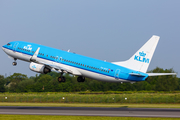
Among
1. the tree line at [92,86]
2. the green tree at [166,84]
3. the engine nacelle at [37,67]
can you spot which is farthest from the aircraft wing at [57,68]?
the green tree at [166,84]

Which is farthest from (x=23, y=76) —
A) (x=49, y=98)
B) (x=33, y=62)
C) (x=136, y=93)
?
(x=33, y=62)

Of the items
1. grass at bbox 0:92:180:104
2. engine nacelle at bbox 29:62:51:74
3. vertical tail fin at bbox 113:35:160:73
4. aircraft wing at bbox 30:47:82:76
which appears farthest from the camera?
grass at bbox 0:92:180:104

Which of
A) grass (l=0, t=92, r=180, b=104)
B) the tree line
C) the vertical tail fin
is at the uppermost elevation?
the vertical tail fin

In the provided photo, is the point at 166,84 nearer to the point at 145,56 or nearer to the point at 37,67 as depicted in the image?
the point at 145,56

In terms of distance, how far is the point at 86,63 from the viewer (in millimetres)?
58844

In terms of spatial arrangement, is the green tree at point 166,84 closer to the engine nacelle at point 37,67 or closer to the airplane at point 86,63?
the airplane at point 86,63

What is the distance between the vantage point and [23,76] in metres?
125

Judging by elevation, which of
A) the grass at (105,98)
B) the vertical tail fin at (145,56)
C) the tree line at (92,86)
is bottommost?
the grass at (105,98)

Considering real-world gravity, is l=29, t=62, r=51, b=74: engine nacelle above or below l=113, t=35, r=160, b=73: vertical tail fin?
below

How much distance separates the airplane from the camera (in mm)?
56281

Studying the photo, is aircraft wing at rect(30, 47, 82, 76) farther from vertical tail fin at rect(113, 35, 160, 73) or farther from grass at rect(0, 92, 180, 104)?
grass at rect(0, 92, 180, 104)

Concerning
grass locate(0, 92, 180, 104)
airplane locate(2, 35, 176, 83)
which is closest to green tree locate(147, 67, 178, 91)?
grass locate(0, 92, 180, 104)

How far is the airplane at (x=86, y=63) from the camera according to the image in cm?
5628

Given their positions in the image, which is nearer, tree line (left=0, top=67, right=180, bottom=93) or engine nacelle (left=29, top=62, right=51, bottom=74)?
engine nacelle (left=29, top=62, right=51, bottom=74)
